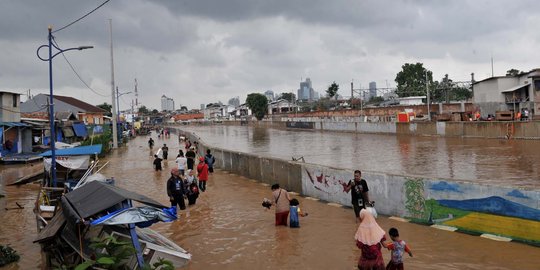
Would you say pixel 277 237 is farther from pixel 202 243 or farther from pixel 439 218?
pixel 439 218

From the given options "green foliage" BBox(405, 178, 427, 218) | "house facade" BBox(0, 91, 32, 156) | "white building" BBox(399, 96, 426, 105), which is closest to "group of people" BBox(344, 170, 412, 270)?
"green foliage" BBox(405, 178, 427, 218)

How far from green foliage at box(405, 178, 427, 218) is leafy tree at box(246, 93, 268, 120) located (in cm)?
11554

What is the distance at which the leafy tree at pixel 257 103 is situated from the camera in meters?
127

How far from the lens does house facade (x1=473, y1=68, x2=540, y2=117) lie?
150ft

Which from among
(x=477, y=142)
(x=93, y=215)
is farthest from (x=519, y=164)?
(x=93, y=215)

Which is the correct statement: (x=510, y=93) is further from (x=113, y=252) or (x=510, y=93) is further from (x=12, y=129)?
(x=113, y=252)

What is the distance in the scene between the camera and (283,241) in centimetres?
1027

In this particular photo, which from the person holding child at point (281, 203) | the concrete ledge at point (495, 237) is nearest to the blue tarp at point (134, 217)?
the person holding child at point (281, 203)

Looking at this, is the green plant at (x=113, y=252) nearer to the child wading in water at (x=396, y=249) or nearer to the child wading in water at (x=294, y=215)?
the child wading in water at (x=396, y=249)

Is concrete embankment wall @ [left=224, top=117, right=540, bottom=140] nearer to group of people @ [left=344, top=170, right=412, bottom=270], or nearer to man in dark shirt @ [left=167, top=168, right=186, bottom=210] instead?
man in dark shirt @ [left=167, top=168, right=186, bottom=210]

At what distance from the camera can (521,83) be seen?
49750mm

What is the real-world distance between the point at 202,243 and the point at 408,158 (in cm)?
2049

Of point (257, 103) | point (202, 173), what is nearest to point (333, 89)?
point (257, 103)

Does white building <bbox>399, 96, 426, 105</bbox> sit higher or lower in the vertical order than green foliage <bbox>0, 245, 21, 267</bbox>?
higher
